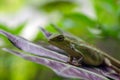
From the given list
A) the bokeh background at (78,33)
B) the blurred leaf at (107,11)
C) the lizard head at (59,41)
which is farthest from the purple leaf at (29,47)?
the blurred leaf at (107,11)

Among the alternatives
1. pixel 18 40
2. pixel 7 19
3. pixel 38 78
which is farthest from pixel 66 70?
pixel 7 19

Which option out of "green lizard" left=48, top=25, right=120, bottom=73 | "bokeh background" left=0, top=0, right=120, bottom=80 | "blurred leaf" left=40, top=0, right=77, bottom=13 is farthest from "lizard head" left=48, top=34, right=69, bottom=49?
Answer: "blurred leaf" left=40, top=0, right=77, bottom=13

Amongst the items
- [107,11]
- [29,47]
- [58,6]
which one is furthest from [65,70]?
[58,6]

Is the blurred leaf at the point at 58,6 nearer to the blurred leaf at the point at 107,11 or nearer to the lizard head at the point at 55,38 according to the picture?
the blurred leaf at the point at 107,11

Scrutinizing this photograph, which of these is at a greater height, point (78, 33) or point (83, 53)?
point (78, 33)

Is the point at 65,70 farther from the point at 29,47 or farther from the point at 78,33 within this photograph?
the point at 78,33

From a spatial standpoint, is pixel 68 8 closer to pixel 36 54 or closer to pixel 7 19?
pixel 7 19
